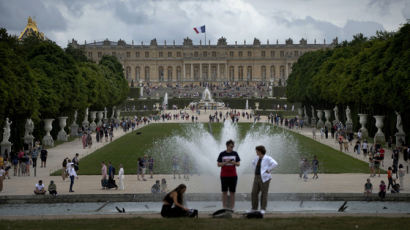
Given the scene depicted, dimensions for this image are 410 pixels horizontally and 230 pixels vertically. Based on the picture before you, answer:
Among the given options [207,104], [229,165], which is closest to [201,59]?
[207,104]

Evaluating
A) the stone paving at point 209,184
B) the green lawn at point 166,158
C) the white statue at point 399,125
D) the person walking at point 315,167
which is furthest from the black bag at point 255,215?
the white statue at point 399,125

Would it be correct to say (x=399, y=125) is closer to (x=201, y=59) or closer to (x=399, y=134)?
(x=399, y=134)

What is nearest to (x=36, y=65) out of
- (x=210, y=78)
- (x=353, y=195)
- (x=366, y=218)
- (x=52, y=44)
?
(x=52, y=44)

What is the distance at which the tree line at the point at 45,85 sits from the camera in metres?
38.2

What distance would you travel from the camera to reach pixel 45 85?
49.3 m

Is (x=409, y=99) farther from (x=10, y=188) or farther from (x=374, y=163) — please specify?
(x=10, y=188)

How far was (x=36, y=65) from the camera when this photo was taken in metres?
52.3

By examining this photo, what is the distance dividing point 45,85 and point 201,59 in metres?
133

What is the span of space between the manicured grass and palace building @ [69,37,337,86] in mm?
165660

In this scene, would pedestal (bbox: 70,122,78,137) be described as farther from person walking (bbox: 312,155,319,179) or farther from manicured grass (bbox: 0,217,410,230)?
manicured grass (bbox: 0,217,410,230)

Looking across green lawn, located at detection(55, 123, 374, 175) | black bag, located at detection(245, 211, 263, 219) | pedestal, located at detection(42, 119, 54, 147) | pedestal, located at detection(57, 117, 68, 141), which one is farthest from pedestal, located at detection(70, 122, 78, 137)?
black bag, located at detection(245, 211, 263, 219)

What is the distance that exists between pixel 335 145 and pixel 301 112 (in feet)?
130

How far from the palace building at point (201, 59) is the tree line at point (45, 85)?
95.8m

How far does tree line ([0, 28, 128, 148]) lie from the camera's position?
38.2 metres
